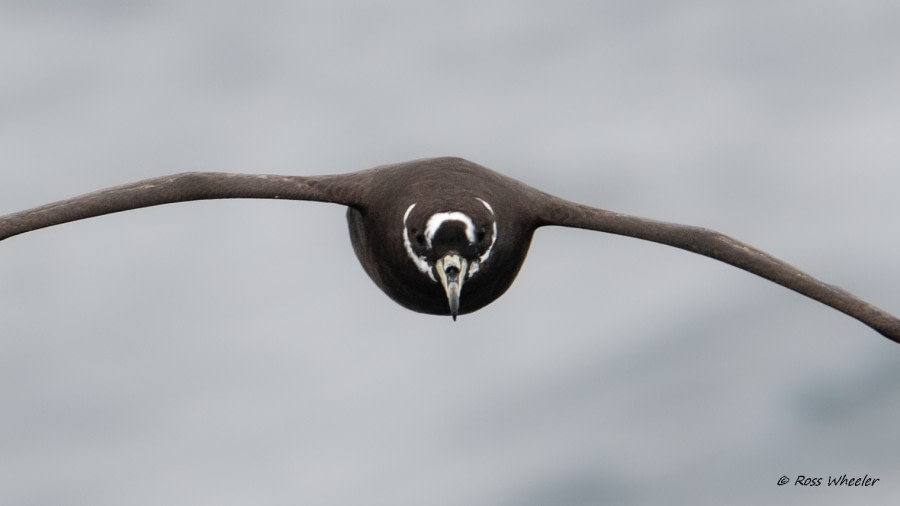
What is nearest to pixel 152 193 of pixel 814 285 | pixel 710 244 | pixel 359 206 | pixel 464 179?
pixel 359 206

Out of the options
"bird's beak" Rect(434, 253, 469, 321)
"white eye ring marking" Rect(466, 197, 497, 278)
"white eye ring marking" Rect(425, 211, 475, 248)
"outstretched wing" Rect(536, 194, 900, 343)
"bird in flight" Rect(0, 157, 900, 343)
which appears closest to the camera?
"bird's beak" Rect(434, 253, 469, 321)

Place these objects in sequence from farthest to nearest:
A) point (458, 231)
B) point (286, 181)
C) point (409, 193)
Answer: point (286, 181), point (409, 193), point (458, 231)

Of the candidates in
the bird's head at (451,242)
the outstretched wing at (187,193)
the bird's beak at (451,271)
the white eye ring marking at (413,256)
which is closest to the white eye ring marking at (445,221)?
the bird's head at (451,242)

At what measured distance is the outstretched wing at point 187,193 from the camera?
16469 mm

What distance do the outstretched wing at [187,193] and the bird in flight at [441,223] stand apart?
0.01 m

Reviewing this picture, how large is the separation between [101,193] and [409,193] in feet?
A: 12.1

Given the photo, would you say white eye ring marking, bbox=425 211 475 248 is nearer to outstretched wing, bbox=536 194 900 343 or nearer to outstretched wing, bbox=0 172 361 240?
outstretched wing, bbox=0 172 361 240

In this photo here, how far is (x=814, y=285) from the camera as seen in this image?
17.6 m

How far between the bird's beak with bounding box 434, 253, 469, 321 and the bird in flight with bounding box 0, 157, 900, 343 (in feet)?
0.03

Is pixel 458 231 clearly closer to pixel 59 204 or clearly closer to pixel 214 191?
pixel 214 191

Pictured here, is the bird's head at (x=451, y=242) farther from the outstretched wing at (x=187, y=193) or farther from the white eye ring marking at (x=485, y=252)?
the outstretched wing at (x=187, y=193)

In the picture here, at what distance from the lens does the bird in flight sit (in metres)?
15.2

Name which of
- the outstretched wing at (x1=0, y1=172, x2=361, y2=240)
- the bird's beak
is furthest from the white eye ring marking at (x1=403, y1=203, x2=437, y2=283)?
the outstretched wing at (x1=0, y1=172, x2=361, y2=240)

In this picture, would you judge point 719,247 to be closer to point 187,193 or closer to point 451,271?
point 451,271
